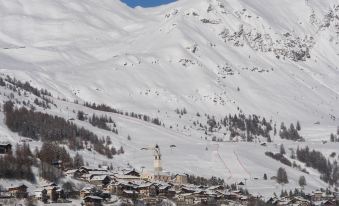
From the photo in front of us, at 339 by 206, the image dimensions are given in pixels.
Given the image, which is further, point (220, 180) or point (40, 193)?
point (220, 180)

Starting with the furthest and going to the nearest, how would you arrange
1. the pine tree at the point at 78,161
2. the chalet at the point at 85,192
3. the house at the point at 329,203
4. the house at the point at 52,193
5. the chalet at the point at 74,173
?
1. the house at the point at 329,203
2. the pine tree at the point at 78,161
3. the chalet at the point at 74,173
4. the chalet at the point at 85,192
5. the house at the point at 52,193

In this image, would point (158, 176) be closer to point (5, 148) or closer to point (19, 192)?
point (5, 148)

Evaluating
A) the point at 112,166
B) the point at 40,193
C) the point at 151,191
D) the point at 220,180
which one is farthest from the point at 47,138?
the point at 40,193

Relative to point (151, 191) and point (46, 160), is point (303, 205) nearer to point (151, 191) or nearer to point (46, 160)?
point (151, 191)

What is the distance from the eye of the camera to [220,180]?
195250 mm

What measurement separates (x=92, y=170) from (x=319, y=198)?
50922mm

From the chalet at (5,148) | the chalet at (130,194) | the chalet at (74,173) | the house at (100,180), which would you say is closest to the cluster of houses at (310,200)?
the chalet at (130,194)

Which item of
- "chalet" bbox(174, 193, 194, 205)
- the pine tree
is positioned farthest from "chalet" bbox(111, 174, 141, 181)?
"chalet" bbox(174, 193, 194, 205)

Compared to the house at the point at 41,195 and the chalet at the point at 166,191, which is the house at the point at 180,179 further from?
the house at the point at 41,195

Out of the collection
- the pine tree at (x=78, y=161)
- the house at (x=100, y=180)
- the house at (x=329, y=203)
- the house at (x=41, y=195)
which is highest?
the pine tree at (x=78, y=161)

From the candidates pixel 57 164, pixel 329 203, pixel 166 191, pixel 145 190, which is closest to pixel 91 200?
pixel 145 190

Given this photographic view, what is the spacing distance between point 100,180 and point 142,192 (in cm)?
701

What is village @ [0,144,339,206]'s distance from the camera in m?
125

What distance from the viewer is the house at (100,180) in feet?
493
